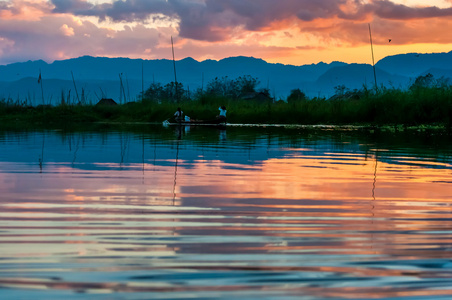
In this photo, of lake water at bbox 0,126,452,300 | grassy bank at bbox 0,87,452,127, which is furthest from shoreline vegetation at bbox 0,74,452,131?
lake water at bbox 0,126,452,300

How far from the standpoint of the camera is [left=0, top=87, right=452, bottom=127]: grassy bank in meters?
29.5

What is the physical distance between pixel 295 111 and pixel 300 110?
30 cm

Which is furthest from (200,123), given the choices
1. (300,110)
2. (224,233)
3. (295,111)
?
(224,233)

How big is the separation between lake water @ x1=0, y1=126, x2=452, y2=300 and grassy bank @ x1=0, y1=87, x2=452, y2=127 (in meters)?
19.9

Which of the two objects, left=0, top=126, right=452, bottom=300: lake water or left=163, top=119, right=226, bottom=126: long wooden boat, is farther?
left=163, top=119, right=226, bottom=126: long wooden boat

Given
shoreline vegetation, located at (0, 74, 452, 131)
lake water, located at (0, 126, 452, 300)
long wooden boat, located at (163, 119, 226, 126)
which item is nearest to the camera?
lake water, located at (0, 126, 452, 300)

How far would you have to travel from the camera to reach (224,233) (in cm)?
514

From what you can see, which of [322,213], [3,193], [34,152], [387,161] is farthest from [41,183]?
[387,161]

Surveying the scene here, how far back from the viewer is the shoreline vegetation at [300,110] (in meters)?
29.5

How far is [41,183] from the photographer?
843cm

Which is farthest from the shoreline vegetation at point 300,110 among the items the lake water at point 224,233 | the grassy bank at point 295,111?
the lake water at point 224,233

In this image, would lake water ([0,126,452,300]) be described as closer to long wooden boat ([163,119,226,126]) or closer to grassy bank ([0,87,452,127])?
grassy bank ([0,87,452,127])

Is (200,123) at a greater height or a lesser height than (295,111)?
lesser

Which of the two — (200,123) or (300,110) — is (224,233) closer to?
(200,123)
